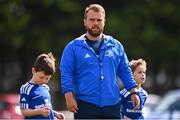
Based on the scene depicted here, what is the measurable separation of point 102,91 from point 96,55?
0.41 metres

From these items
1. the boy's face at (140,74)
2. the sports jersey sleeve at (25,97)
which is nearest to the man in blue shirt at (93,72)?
the sports jersey sleeve at (25,97)

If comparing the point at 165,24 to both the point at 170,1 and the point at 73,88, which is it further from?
the point at 73,88

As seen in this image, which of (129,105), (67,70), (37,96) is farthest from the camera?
(129,105)

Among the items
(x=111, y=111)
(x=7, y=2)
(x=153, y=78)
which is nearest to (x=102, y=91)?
(x=111, y=111)

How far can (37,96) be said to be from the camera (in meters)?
10.9

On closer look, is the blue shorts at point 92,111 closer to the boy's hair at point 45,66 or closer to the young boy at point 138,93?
the boy's hair at point 45,66

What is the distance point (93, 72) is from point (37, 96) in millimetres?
716

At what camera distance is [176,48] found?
3966cm

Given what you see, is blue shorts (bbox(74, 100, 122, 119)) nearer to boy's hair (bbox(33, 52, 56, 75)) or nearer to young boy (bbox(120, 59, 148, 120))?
boy's hair (bbox(33, 52, 56, 75))

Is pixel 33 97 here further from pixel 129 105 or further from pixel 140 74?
pixel 140 74

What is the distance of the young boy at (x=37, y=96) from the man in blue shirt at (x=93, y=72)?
35cm

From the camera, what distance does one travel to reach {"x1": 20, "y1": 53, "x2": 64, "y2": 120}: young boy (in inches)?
430

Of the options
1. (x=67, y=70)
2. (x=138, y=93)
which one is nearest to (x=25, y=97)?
(x=67, y=70)

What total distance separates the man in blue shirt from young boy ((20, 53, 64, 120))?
347 millimetres
